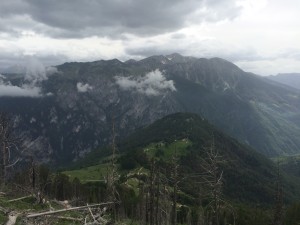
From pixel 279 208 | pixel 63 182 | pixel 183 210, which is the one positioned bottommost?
pixel 183 210

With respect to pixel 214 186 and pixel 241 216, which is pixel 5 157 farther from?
pixel 241 216

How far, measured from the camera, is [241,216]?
17288 centimetres

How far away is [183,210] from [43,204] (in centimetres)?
15280

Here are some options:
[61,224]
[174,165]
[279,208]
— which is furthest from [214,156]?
[279,208]

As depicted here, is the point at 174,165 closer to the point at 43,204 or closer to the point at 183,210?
the point at 43,204

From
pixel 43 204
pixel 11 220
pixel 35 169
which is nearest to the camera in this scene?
pixel 11 220

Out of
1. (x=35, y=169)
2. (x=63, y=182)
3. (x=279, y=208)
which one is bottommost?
(x=63, y=182)

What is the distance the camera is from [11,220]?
2961cm

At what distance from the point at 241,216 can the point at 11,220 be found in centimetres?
15637

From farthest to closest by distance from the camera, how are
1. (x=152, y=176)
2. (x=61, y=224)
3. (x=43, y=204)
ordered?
(x=152, y=176) → (x=43, y=204) → (x=61, y=224)

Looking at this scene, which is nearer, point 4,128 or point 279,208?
point 4,128

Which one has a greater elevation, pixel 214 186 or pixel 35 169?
pixel 214 186

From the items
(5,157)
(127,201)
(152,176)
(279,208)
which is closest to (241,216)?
(127,201)

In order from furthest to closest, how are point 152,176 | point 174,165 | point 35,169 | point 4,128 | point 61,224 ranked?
point 35,169 < point 152,176 < point 4,128 < point 174,165 < point 61,224
